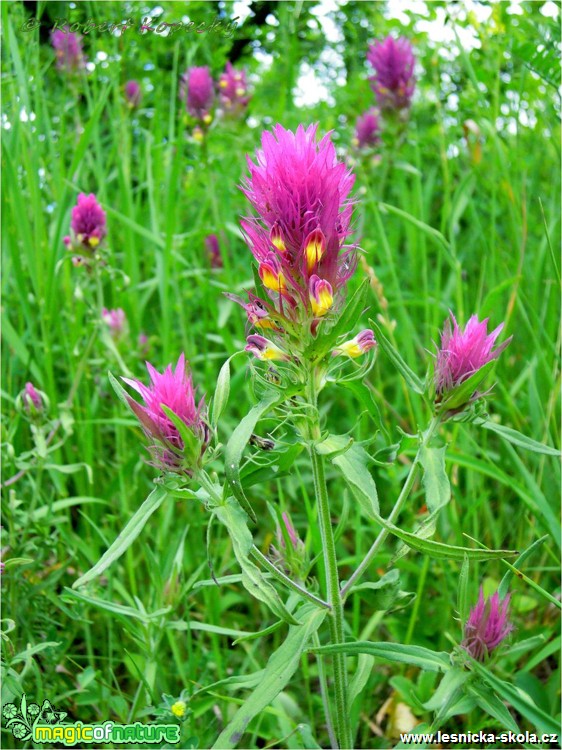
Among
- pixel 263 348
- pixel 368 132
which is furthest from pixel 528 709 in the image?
pixel 368 132

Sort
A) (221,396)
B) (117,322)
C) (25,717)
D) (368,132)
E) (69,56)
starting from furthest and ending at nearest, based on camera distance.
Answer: (368,132)
(69,56)
(117,322)
(25,717)
(221,396)

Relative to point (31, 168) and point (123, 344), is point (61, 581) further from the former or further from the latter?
point (31, 168)

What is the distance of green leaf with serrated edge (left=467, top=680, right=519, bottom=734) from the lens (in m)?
0.99

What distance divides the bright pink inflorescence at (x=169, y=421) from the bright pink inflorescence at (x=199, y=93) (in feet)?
5.53

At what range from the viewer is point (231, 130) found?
8.70ft

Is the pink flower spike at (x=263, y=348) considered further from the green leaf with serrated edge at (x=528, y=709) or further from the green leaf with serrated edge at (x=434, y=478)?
the green leaf with serrated edge at (x=528, y=709)

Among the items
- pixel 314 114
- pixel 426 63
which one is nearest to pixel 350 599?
pixel 426 63

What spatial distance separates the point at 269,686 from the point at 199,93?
2.00m

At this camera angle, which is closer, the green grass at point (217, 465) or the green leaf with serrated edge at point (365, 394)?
the green leaf with serrated edge at point (365, 394)

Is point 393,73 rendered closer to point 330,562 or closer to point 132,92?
point 132,92

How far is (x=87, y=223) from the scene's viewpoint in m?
1.94

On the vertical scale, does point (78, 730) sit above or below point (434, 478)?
below

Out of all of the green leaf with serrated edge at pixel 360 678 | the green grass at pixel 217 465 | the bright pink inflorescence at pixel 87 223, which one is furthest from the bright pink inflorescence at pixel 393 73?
the green leaf with serrated edge at pixel 360 678

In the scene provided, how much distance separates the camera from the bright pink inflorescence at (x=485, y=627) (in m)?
1.14
